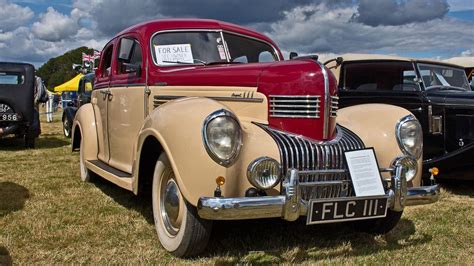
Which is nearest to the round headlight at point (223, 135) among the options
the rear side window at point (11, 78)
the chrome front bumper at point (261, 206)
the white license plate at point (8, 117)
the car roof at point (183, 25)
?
the chrome front bumper at point (261, 206)

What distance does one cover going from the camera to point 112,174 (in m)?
4.47

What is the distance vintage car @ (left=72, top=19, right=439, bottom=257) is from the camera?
2.88 metres

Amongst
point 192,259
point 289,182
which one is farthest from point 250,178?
point 192,259

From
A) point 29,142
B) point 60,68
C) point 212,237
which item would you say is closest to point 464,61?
point 29,142

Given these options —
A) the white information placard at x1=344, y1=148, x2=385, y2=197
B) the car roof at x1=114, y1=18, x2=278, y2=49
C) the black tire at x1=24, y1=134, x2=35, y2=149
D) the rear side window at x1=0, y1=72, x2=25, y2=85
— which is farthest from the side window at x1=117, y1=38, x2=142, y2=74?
the black tire at x1=24, y1=134, x2=35, y2=149

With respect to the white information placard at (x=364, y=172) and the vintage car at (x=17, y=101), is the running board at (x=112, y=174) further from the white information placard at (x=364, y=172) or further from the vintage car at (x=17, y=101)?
the vintage car at (x=17, y=101)

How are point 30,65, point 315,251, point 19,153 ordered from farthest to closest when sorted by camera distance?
point 30,65
point 19,153
point 315,251

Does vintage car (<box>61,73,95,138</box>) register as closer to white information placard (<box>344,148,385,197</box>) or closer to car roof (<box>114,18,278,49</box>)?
car roof (<box>114,18,278,49</box>)

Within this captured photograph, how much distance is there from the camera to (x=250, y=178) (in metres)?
2.91

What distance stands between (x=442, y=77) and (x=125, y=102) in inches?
172

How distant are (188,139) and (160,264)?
85 centimetres

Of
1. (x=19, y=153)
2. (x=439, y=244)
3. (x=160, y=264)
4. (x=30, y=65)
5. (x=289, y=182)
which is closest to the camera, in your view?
(x=289, y=182)

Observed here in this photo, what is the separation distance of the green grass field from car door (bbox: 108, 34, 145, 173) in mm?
540

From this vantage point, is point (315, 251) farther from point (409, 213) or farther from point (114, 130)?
point (114, 130)
